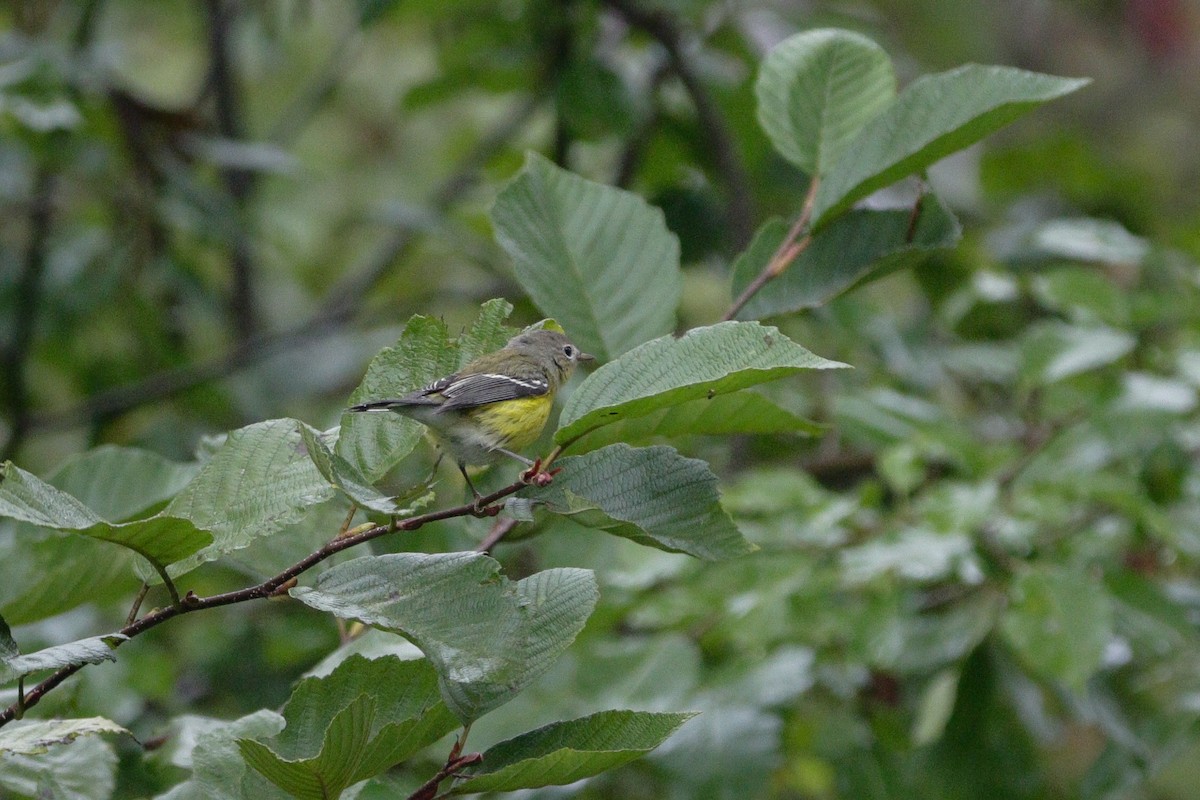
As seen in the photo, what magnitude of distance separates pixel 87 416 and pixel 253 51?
2.15 meters

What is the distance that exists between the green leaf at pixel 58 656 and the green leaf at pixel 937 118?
84 cm

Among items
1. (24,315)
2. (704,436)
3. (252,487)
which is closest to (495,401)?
(704,436)

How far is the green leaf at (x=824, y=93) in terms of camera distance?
1405mm

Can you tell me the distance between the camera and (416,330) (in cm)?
117

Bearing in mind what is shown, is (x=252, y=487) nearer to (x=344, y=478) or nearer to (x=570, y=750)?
(x=344, y=478)

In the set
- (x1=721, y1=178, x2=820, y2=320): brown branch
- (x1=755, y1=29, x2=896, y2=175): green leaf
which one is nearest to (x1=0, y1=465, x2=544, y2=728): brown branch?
(x1=721, y1=178, x2=820, y2=320): brown branch

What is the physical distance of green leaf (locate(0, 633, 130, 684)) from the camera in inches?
36.5

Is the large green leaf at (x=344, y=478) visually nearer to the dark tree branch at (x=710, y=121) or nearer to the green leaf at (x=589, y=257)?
the green leaf at (x=589, y=257)

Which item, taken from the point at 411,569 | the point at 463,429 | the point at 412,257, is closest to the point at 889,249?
the point at 463,429

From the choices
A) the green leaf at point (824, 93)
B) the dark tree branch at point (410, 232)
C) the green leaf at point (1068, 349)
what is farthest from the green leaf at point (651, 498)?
the dark tree branch at point (410, 232)

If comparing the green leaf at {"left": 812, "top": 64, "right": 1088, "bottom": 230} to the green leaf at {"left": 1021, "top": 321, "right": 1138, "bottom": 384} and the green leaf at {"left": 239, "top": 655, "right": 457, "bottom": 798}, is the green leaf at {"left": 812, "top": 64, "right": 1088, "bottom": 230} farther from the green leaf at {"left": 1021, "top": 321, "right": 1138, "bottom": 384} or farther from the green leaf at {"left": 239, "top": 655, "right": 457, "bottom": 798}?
the green leaf at {"left": 1021, "top": 321, "right": 1138, "bottom": 384}

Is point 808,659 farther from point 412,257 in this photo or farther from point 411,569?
point 412,257

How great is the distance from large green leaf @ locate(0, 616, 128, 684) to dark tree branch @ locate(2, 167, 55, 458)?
2.35 metres

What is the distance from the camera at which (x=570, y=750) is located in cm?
95
